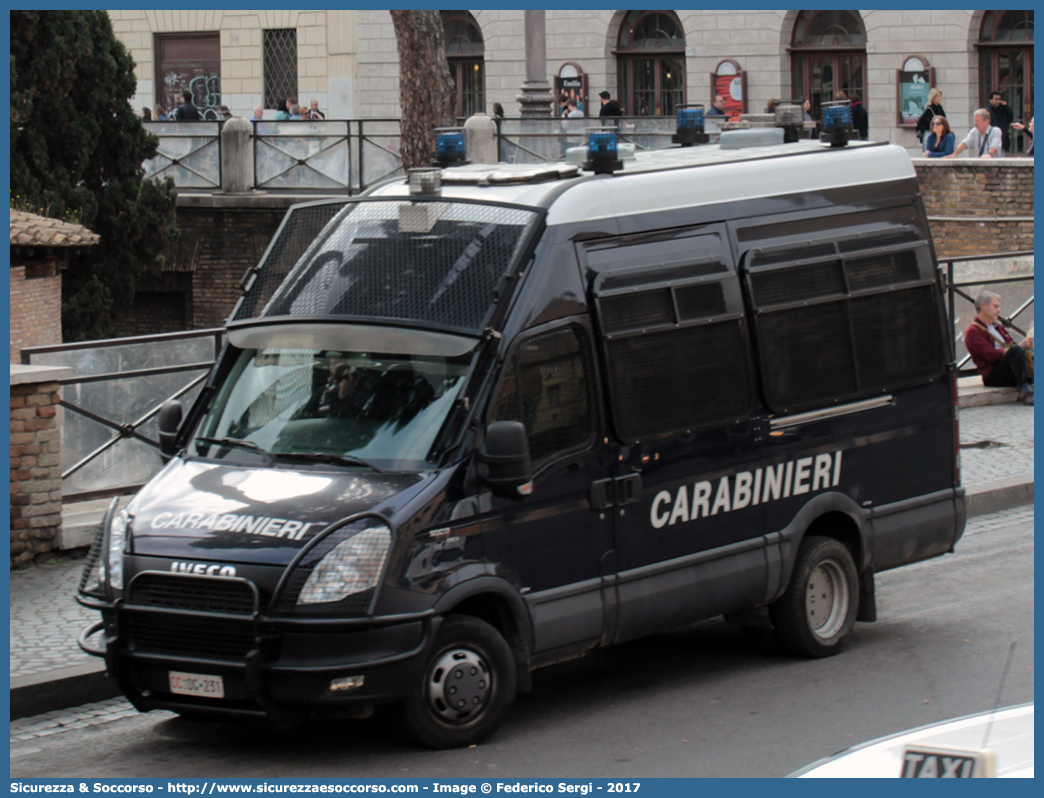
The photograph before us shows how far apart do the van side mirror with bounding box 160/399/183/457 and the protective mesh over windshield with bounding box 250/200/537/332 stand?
2.18ft

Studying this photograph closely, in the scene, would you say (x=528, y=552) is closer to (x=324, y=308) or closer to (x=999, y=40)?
(x=324, y=308)

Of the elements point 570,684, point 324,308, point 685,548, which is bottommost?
point 570,684

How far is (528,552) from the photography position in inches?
294

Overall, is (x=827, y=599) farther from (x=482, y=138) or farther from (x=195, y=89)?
(x=195, y=89)

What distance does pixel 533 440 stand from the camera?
756 cm

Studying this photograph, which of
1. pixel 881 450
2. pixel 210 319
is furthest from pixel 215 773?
pixel 210 319

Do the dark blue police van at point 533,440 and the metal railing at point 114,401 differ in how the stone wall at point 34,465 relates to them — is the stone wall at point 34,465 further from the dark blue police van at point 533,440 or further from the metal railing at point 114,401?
the dark blue police van at point 533,440

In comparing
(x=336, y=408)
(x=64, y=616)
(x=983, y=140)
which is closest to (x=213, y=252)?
(x=983, y=140)

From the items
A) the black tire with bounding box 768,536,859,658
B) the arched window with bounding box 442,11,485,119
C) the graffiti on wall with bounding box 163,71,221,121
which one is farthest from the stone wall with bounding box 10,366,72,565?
the graffiti on wall with bounding box 163,71,221,121

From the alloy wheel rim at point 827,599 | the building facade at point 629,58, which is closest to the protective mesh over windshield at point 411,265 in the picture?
the alloy wheel rim at point 827,599

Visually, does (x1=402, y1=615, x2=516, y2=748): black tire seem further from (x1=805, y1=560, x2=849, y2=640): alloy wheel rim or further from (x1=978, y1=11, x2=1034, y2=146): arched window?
(x1=978, y1=11, x2=1034, y2=146): arched window

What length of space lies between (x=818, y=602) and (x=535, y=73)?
17.6 m

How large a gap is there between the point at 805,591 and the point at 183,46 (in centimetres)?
4238

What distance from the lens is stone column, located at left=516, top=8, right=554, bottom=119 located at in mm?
24469
